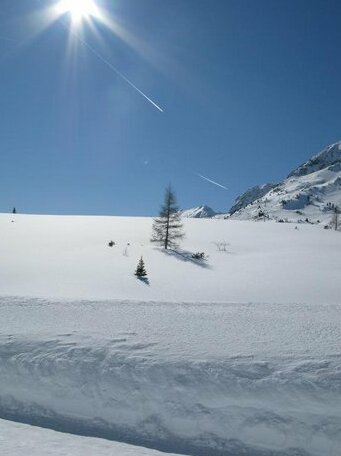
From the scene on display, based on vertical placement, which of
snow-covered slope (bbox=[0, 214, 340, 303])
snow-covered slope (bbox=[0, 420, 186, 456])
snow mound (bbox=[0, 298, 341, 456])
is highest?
snow-covered slope (bbox=[0, 214, 340, 303])

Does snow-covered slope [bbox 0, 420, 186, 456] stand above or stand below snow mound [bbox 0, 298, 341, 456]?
below

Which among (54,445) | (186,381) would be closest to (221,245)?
(186,381)

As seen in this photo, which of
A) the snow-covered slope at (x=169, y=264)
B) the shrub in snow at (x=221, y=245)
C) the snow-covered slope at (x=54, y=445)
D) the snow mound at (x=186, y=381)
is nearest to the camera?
the snow-covered slope at (x=54, y=445)

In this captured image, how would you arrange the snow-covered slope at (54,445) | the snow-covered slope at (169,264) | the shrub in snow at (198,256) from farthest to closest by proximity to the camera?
the shrub in snow at (198,256) → the snow-covered slope at (169,264) → the snow-covered slope at (54,445)

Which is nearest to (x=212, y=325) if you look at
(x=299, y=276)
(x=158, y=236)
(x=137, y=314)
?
(x=137, y=314)

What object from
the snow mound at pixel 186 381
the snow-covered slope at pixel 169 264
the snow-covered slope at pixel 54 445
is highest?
the snow-covered slope at pixel 169 264

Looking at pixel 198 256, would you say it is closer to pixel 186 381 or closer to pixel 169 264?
pixel 169 264

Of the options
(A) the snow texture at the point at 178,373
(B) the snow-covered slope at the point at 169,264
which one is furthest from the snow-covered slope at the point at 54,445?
(B) the snow-covered slope at the point at 169,264

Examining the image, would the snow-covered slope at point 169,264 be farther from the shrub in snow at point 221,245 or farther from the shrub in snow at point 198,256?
the shrub in snow at point 198,256

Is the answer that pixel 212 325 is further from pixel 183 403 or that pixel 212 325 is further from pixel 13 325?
pixel 13 325

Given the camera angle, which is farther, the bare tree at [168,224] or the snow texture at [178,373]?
the bare tree at [168,224]

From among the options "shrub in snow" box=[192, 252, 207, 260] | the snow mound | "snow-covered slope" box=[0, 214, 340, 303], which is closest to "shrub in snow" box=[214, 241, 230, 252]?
"snow-covered slope" box=[0, 214, 340, 303]

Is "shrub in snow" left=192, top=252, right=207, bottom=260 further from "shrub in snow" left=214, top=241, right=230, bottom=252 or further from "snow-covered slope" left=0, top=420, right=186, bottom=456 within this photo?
"snow-covered slope" left=0, top=420, right=186, bottom=456

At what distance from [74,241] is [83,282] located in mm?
15233
